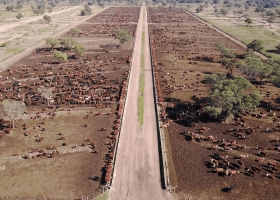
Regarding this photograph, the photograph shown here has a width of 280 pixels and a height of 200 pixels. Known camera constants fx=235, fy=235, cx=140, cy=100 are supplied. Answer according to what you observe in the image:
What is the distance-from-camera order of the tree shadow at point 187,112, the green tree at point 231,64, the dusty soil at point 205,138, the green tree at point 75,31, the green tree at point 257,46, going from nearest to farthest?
the dusty soil at point 205,138 < the tree shadow at point 187,112 < the green tree at point 231,64 < the green tree at point 257,46 < the green tree at point 75,31

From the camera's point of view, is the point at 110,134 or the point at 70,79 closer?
the point at 110,134

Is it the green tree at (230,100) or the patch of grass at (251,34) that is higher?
the patch of grass at (251,34)

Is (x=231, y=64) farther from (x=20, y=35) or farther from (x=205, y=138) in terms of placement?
(x=20, y=35)

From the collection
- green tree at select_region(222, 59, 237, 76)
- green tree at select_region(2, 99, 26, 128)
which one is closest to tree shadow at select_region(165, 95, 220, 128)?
green tree at select_region(222, 59, 237, 76)

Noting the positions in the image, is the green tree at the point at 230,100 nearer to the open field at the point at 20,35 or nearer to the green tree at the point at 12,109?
the green tree at the point at 12,109

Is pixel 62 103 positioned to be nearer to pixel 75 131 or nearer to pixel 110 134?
pixel 75 131

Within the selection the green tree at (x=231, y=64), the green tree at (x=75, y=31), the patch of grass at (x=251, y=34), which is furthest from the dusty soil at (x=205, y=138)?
the green tree at (x=75, y=31)

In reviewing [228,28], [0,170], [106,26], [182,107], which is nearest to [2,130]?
[0,170]
